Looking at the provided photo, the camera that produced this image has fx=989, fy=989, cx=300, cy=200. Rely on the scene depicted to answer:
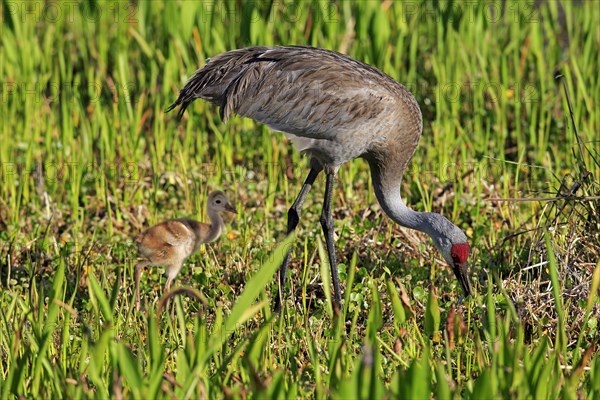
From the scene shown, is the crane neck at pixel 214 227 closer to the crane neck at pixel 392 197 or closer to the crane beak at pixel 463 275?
the crane neck at pixel 392 197

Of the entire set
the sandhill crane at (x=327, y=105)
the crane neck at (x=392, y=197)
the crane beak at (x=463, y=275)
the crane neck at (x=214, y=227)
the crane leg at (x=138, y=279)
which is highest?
the sandhill crane at (x=327, y=105)

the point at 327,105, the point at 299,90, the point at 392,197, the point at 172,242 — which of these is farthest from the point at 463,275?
the point at 172,242

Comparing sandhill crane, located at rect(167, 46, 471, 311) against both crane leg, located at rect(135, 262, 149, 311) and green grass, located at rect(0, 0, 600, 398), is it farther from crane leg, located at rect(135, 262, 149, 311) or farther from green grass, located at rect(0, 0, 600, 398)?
crane leg, located at rect(135, 262, 149, 311)

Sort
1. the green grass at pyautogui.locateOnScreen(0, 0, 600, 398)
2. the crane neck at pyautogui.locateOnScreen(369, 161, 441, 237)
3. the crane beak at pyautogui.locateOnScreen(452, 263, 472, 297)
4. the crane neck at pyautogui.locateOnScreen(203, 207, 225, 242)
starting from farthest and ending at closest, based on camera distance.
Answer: the crane neck at pyautogui.locateOnScreen(203, 207, 225, 242), the crane neck at pyautogui.locateOnScreen(369, 161, 441, 237), the crane beak at pyautogui.locateOnScreen(452, 263, 472, 297), the green grass at pyautogui.locateOnScreen(0, 0, 600, 398)

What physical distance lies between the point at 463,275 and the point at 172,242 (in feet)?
4.70

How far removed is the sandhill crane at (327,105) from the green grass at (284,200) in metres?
0.47

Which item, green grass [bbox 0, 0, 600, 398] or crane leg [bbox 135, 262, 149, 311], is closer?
green grass [bbox 0, 0, 600, 398]

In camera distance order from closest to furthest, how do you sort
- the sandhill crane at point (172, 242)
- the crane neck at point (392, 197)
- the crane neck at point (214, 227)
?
the sandhill crane at point (172, 242)
the crane neck at point (392, 197)
the crane neck at point (214, 227)

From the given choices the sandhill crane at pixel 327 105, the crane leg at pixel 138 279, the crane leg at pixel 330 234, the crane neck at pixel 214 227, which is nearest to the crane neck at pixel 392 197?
the sandhill crane at pixel 327 105

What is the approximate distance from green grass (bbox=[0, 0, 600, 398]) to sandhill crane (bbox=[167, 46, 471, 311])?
47cm

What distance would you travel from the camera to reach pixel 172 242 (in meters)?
4.90

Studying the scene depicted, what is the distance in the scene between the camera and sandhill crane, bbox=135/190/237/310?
4.87m

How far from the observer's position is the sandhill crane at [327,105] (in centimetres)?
496

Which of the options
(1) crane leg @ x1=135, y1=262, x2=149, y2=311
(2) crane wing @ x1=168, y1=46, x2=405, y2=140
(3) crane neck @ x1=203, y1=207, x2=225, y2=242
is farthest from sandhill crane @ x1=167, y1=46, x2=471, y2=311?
(1) crane leg @ x1=135, y1=262, x2=149, y2=311
